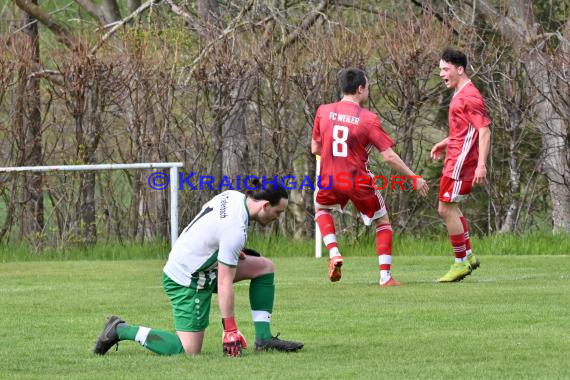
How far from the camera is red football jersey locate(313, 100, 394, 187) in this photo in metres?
12.0

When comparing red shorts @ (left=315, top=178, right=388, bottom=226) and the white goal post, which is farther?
the white goal post

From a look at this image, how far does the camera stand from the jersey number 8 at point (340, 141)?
1202 centimetres

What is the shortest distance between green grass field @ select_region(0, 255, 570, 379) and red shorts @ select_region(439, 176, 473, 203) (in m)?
0.80

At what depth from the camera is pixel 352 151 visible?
12.1 meters

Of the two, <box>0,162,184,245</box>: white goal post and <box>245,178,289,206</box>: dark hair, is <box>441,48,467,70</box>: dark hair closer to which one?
<box>0,162,184,245</box>: white goal post

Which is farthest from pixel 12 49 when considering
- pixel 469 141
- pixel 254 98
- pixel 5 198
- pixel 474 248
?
pixel 469 141

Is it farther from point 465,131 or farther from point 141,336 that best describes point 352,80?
point 141,336

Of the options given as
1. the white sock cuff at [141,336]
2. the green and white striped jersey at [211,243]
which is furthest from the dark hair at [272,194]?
the white sock cuff at [141,336]

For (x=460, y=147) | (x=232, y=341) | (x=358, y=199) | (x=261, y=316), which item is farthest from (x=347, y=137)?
(x=232, y=341)

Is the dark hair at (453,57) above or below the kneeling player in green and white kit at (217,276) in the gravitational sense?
above

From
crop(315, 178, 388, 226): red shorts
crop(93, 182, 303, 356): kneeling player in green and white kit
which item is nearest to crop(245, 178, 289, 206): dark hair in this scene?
crop(93, 182, 303, 356): kneeling player in green and white kit

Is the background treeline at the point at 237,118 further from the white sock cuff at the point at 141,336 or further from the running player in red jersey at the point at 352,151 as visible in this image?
the white sock cuff at the point at 141,336

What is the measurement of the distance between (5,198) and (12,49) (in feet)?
6.50

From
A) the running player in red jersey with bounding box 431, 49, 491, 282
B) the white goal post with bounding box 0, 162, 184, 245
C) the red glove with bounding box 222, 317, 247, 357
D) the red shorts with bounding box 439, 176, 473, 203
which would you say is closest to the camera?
the red glove with bounding box 222, 317, 247, 357
